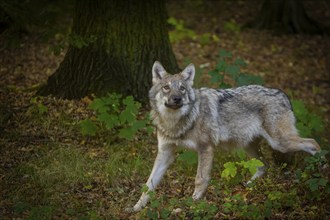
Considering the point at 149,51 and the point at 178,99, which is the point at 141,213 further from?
the point at 149,51

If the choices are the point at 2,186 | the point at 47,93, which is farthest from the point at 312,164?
the point at 47,93

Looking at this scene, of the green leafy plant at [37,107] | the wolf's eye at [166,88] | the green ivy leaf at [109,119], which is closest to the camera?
the wolf's eye at [166,88]

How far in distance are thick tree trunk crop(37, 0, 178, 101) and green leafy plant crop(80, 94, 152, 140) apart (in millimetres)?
707

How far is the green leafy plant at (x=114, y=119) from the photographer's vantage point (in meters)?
8.06

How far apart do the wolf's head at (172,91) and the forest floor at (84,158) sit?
1.10 meters

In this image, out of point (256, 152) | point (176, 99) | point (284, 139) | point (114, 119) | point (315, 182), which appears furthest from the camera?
point (114, 119)

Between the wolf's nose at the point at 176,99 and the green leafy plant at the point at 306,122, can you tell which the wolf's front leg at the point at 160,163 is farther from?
the green leafy plant at the point at 306,122

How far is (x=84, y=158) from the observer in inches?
307

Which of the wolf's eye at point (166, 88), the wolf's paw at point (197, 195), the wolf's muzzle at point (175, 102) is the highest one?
the wolf's eye at point (166, 88)

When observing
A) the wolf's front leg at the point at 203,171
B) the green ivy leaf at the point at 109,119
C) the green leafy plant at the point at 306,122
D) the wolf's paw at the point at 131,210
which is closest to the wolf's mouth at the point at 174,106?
the wolf's front leg at the point at 203,171

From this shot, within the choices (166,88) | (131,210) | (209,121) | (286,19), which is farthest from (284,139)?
(286,19)

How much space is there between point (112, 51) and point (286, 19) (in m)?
8.11

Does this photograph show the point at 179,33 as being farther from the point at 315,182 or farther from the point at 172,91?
the point at 315,182

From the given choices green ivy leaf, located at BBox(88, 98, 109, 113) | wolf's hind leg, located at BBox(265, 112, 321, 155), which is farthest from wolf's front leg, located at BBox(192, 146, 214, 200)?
green ivy leaf, located at BBox(88, 98, 109, 113)
